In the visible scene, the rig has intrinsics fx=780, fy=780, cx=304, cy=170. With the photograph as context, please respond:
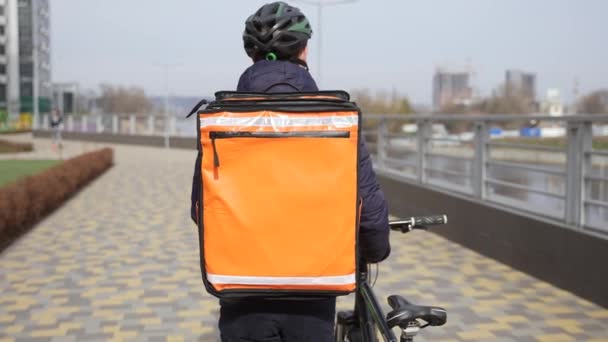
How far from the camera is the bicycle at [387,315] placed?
2375mm

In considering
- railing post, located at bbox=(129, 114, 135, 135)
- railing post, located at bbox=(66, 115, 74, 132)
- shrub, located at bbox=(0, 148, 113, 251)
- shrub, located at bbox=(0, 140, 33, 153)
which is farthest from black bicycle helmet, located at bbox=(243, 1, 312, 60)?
railing post, located at bbox=(66, 115, 74, 132)

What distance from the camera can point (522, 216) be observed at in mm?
7117

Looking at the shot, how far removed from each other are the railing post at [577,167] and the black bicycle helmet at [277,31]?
4.37 meters

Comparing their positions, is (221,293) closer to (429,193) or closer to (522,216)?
(522,216)

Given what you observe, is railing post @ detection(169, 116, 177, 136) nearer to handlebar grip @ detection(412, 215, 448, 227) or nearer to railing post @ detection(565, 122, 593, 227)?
railing post @ detection(565, 122, 593, 227)

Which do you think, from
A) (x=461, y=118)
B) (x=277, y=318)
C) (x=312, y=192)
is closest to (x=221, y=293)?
(x=277, y=318)

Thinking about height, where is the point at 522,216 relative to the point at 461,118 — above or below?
below

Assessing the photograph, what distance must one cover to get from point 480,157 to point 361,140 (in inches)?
250

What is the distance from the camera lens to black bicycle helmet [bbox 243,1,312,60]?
7.85ft

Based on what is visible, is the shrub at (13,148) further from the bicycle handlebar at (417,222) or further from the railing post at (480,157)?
the bicycle handlebar at (417,222)

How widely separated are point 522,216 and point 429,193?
2.93 metres

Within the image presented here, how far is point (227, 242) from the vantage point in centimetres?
226

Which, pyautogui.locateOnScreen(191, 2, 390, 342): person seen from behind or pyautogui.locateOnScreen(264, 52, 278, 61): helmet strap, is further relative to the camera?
pyautogui.locateOnScreen(264, 52, 278, 61): helmet strap

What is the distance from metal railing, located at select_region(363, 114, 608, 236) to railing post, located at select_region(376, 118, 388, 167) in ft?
0.05
